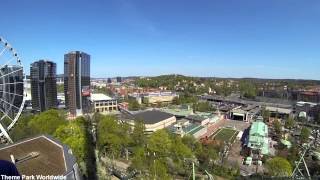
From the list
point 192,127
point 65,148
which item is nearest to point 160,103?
point 192,127

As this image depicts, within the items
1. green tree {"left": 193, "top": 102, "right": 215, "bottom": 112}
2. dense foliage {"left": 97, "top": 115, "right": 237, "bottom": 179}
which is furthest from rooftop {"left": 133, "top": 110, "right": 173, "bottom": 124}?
green tree {"left": 193, "top": 102, "right": 215, "bottom": 112}

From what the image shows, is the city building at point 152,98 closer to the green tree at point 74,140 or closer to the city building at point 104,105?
the city building at point 104,105

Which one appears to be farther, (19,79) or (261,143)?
(261,143)

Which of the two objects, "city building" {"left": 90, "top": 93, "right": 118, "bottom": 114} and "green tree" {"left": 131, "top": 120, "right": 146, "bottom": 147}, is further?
"city building" {"left": 90, "top": 93, "right": 118, "bottom": 114}

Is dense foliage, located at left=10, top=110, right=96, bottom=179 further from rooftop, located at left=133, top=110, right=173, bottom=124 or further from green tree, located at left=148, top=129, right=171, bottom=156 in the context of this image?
rooftop, located at left=133, top=110, right=173, bottom=124

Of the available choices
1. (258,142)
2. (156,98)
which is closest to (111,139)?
(258,142)

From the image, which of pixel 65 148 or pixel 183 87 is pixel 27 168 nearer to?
pixel 65 148
